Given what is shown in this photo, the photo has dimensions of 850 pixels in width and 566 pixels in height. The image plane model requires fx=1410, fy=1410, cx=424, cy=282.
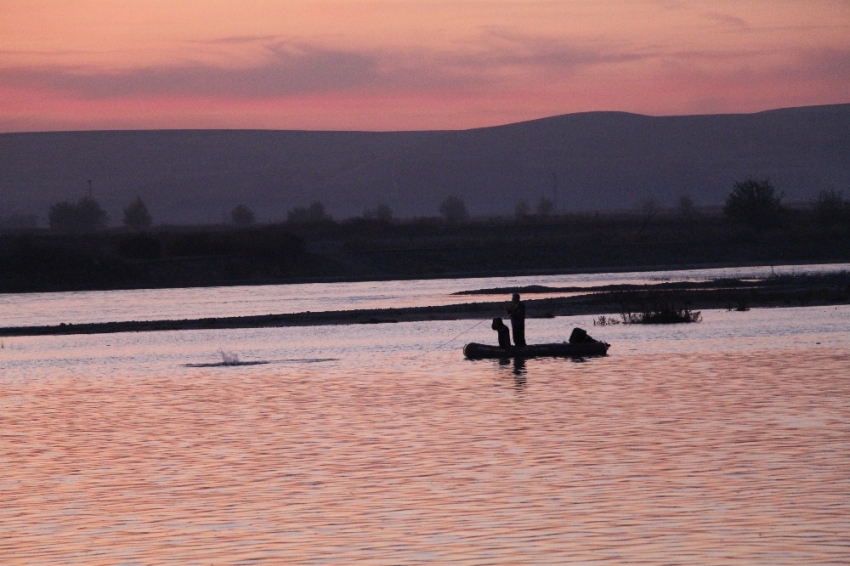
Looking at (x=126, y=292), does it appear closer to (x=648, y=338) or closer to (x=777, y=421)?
(x=648, y=338)

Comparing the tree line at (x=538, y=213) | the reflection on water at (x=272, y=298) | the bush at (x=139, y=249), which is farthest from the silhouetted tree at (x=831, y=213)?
the bush at (x=139, y=249)

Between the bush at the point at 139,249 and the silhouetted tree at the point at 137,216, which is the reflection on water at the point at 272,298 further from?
the silhouetted tree at the point at 137,216

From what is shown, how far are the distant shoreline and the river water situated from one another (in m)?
13.8

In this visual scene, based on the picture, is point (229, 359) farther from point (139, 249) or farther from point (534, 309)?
point (139, 249)

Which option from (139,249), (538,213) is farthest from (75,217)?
(139,249)

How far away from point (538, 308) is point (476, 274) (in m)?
31.3

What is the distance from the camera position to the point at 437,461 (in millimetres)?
18203

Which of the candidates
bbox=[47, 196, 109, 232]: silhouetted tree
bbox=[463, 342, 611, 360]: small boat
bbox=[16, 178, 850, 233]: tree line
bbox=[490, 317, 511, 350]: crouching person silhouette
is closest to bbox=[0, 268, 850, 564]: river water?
bbox=[463, 342, 611, 360]: small boat

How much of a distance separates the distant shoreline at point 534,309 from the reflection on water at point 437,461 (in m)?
14.1

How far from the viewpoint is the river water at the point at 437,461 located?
13.6 m

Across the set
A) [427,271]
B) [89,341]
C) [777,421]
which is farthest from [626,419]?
[427,271]

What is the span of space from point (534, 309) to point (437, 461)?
34045mm

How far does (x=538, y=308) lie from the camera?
171 feet

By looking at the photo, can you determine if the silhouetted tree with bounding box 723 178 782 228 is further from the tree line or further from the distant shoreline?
the distant shoreline
